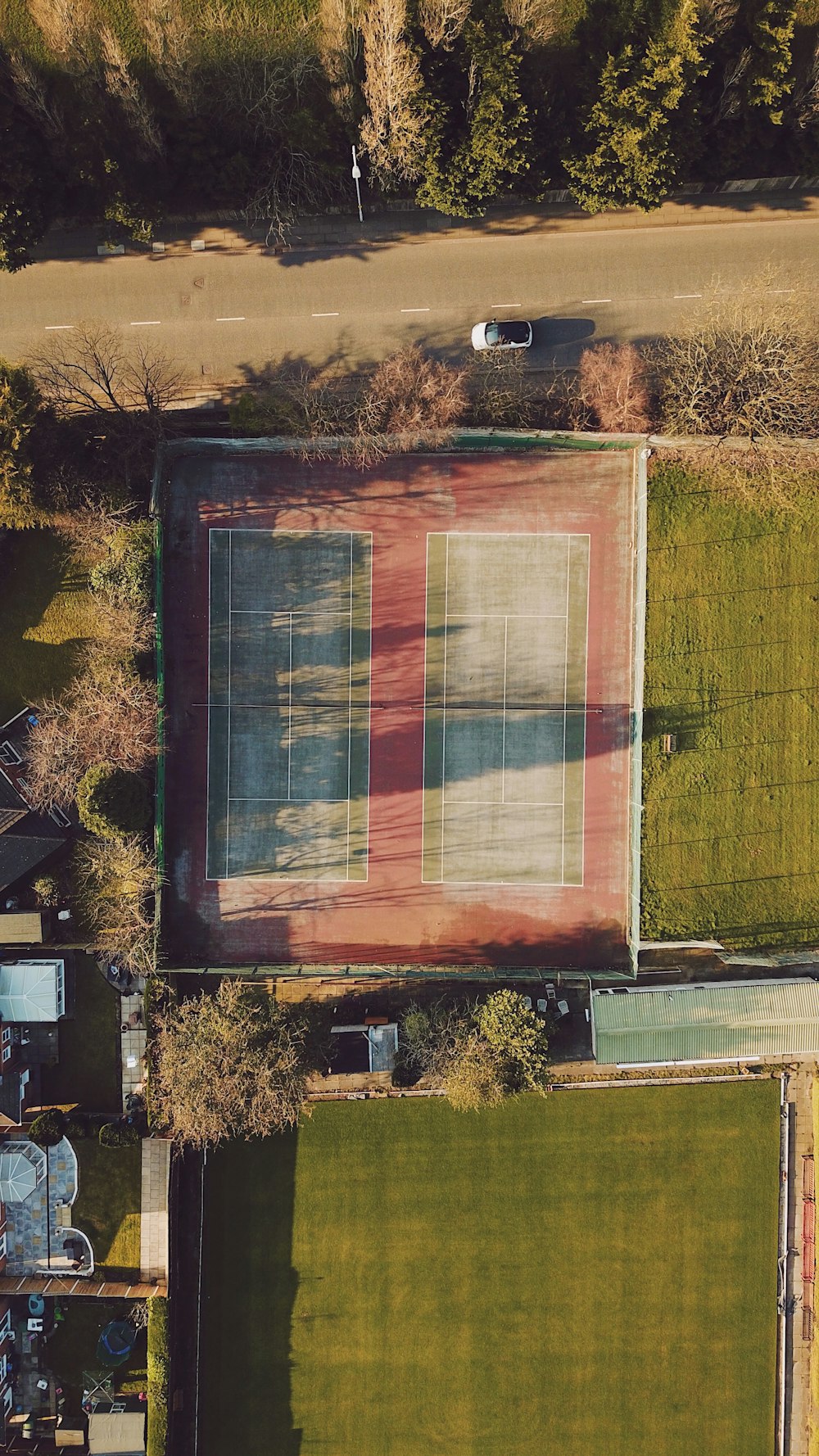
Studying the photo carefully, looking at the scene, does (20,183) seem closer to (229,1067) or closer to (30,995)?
(30,995)

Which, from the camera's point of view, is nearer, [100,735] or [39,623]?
[100,735]

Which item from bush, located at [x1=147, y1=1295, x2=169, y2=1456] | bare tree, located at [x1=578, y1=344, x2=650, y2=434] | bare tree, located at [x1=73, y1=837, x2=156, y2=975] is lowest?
bush, located at [x1=147, y1=1295, x2=169, y2=1456]

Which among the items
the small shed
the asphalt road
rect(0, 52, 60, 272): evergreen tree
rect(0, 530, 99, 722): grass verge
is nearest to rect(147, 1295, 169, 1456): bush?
the small shed

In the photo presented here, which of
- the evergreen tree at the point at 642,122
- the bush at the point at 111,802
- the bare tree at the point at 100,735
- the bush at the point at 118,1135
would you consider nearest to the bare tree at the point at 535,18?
the evergreen tree at the point at 642,122

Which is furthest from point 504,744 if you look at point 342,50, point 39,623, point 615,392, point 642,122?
point 342,50

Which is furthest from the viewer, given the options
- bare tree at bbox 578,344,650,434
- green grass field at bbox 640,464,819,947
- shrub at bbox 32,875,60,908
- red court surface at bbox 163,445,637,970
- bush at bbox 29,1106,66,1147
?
red court surface at bbox 163,445,637,970

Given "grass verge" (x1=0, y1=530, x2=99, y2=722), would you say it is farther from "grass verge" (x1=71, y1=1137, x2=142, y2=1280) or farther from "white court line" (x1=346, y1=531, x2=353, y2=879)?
"grass verge" (x1=71, y1=1137, x2=142, y2=1280)
